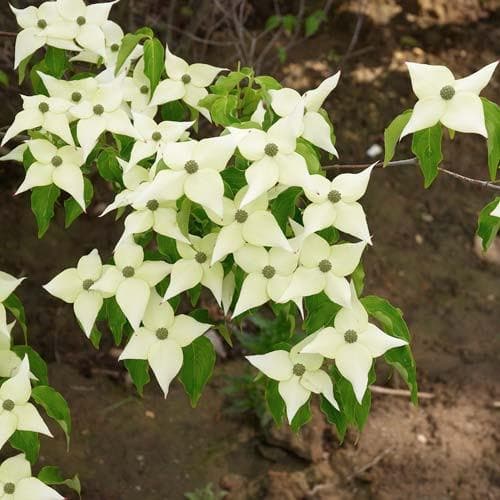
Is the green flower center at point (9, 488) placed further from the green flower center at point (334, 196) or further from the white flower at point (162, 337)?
the green flower center at point (334, 196)

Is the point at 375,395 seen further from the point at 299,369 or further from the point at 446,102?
the point at 446,102

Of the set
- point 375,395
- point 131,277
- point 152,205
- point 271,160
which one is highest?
point 271,160

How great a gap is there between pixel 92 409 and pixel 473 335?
1.28 m

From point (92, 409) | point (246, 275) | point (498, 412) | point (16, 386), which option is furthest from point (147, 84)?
point (498, 412)

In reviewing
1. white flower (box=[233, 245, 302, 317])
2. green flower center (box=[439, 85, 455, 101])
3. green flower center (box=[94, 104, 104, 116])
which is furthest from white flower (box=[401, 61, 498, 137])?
green flower center (box=[94, 104, 104, 116])

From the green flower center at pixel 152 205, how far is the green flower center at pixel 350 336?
12.1 inches

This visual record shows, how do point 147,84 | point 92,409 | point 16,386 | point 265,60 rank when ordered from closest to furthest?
point 16,386 → point 147,84 → point 92,409 → point 265,60

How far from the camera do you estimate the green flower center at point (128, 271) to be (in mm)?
1098

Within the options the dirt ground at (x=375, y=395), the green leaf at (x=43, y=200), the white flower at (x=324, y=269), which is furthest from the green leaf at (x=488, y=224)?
the dirt ground at (x=375, y=395)

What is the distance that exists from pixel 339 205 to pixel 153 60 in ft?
1.42

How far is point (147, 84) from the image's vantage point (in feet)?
4.42

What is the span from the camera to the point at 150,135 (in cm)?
116

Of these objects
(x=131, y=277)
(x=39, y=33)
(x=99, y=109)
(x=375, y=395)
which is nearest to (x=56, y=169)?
(x=99, y=109)

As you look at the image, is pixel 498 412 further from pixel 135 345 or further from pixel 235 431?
pixel 135 345
